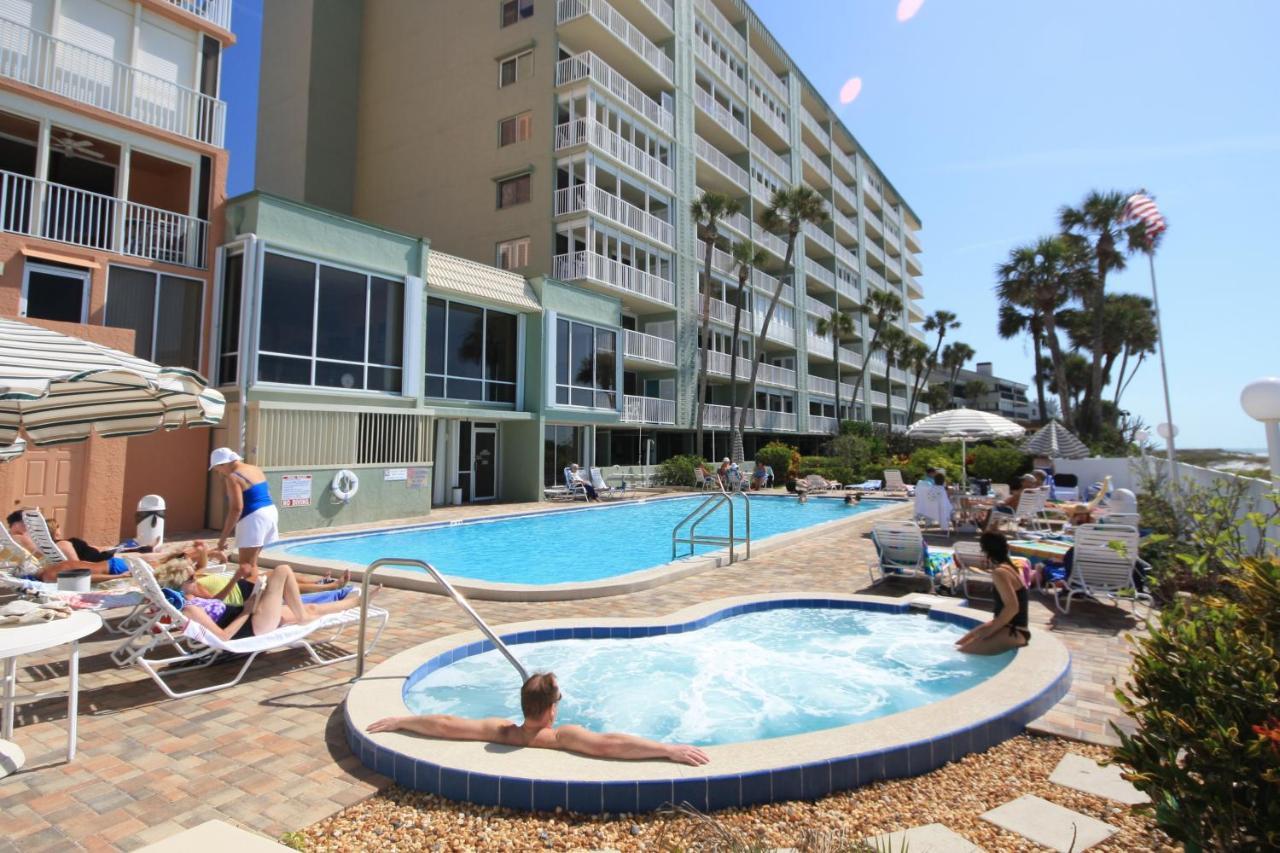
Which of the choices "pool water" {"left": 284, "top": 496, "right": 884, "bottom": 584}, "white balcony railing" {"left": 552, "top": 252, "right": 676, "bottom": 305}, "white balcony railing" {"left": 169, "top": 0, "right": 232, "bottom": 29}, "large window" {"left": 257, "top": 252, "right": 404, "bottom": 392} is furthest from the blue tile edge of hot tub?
"white balcony railing" {"left": 552, "top": 252, "right": 676, "bottom": 305}

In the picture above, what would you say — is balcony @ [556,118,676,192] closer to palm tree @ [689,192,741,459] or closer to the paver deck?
palm tree @ [689,192,741,459]

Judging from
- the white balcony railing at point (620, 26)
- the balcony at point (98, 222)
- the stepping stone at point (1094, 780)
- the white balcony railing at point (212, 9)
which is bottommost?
the stepping stone at point (1094, 780)

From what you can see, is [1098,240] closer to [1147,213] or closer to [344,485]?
[1147,213]

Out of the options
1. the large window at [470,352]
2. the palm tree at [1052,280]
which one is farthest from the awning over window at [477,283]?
the palm tree at [1052,280]

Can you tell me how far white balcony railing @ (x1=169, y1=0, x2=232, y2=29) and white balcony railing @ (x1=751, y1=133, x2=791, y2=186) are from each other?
24.9 m

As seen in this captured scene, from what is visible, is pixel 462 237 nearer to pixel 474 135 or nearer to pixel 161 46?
pixel 474 135

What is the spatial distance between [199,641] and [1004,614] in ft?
20.0

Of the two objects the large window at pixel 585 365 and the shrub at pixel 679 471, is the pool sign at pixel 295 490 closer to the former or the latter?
the large window at pixel 585 365

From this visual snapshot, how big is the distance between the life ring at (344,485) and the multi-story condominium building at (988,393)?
72877mm

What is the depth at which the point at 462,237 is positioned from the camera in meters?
24.8

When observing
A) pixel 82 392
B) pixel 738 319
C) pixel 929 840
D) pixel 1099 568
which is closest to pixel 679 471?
pixel 738 319

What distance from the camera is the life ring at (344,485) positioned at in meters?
13.5

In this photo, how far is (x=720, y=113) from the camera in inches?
1225

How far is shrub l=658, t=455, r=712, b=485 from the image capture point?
80.3 feet
